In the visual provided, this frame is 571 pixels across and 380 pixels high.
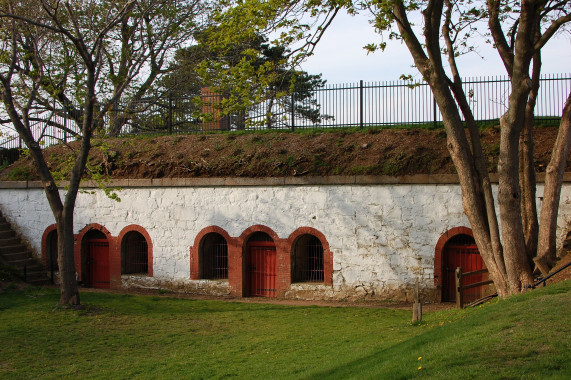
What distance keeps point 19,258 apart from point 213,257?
6964mm

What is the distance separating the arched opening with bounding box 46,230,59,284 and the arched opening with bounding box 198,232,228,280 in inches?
223

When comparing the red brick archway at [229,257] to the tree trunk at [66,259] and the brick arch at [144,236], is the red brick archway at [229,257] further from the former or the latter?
the tree trunk at [66,259]

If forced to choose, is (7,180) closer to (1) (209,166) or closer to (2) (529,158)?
(1) (209,166)

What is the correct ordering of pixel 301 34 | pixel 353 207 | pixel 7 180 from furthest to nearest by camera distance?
1. pixel 7 180
2. pixel 353 207
3. pixel 301 34

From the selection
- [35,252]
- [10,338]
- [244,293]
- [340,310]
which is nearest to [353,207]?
[340,310]

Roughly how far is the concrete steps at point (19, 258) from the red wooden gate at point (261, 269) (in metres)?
7.42

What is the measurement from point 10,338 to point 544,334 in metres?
10.1

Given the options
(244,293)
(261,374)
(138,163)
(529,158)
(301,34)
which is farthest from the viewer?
(138,163)

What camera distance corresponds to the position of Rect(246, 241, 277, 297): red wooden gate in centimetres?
1698

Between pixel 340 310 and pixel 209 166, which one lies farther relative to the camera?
pixel 209 166

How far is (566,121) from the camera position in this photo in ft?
38.0

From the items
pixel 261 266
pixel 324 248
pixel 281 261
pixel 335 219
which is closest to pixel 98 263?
pixel 261 266

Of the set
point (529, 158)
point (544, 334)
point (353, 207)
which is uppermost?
point (529, 158)

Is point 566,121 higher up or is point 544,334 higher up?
point 566,121
